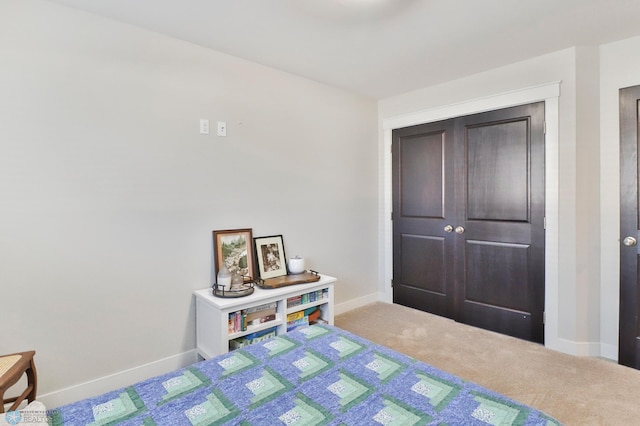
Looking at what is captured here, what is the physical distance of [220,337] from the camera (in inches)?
88.0

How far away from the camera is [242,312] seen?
2.38 meters

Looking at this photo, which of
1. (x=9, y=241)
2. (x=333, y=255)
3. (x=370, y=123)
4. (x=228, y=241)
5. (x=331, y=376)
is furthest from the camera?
(x=370, y=123)

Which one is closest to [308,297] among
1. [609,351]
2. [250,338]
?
[250,338]

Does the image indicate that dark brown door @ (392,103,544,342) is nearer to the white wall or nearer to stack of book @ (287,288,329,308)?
the white wall

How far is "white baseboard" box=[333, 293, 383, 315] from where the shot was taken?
3538 millimetres

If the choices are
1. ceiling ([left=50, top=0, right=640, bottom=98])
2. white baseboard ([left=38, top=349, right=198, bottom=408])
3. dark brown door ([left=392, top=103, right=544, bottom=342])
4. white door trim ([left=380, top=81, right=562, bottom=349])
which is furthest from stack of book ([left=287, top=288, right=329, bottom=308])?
ceiling ([left=50, top=0, right=640, bottom=98])

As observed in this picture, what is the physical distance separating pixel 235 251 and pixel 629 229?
115 inches

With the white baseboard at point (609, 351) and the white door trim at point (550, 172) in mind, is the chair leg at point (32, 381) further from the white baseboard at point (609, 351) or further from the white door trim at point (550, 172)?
the white baseboard at point (609, 351)

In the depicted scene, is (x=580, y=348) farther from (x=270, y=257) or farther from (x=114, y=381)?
(x=114, y=381)

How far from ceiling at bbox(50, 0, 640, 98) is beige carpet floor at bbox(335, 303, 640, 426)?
7.75 feet

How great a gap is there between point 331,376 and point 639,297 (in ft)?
8.06

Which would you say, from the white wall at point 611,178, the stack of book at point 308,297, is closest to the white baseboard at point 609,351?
the white wall at point 611,178

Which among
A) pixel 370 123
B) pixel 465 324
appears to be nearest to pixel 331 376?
pixel 465 324

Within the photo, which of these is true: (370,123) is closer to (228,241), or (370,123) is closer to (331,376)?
(228,241)
